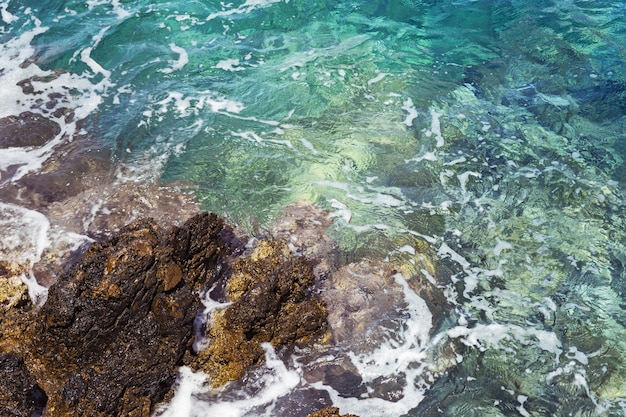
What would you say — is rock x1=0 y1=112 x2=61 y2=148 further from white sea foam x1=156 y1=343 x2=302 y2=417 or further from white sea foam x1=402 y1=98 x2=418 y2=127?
white sea foam x1=402 y1=98 x2=418 y2=127

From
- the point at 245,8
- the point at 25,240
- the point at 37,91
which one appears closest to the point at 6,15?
the point at 37,91

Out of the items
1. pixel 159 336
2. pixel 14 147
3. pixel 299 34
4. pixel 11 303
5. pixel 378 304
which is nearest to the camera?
pixel 159 336

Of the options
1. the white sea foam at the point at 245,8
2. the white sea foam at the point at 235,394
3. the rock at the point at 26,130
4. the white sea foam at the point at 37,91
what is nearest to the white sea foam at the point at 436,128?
the white sea foam at the point at 235,394

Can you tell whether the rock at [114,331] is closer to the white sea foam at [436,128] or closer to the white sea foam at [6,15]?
the white sea foam at [436,128]

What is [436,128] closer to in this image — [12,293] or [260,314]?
[260,314]

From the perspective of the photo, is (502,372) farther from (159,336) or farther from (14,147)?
(14,147)

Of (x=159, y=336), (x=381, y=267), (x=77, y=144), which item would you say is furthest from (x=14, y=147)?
(x=381, y=267)
